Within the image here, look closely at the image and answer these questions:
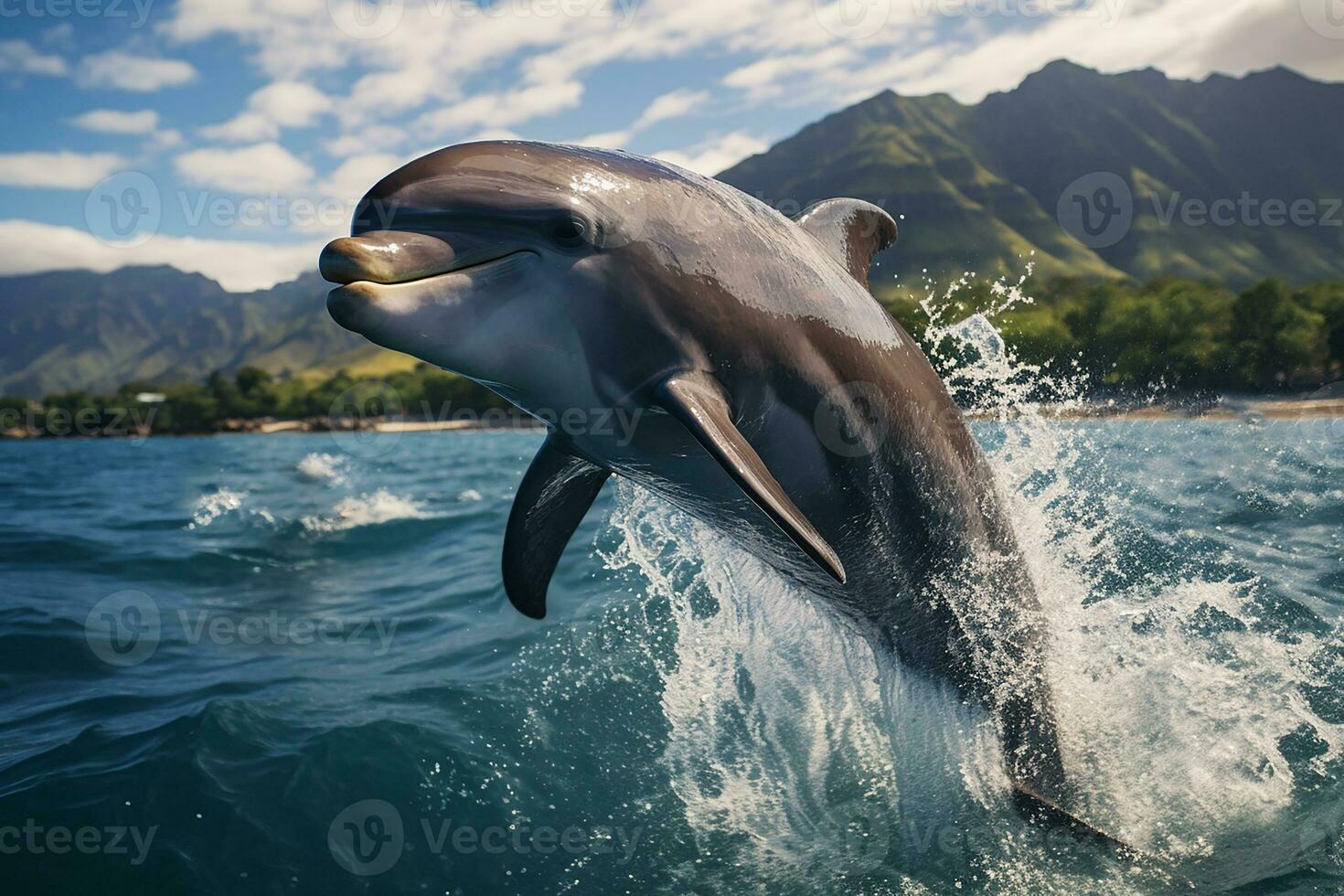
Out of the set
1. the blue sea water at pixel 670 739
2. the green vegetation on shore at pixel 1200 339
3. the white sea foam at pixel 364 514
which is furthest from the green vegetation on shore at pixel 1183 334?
the blue sea water at pixel 670 739

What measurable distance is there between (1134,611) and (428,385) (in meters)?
132

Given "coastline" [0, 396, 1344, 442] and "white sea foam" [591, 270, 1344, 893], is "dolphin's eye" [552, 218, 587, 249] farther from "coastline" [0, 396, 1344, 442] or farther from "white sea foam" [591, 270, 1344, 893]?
"coastline" [0, 396, 1344, 442]

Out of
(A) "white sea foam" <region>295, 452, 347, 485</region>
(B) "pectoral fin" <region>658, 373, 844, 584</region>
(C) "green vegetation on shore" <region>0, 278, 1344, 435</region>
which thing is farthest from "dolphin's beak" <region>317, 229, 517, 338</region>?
(C) "green vegetation on shore" <region>0, 278, 1344, 435</region>

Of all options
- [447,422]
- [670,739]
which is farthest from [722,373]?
[447,422]

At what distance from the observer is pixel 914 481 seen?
4516 millimetres

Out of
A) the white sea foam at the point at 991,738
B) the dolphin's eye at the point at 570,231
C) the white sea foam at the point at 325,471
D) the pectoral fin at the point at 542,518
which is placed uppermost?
the dolphin's eye at the point at 570,231

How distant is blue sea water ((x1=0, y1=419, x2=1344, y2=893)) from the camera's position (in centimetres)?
477

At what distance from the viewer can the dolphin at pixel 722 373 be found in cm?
313

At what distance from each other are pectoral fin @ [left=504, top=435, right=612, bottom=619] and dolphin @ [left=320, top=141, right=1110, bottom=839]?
2cm

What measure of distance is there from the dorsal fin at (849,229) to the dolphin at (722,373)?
2 cm

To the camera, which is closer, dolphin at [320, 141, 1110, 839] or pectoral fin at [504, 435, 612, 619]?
dolphin at [320, 141, 1110, 839]

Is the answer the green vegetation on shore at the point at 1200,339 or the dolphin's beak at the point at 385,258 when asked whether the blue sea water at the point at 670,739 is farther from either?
the green vegetation on shore at the point at 1200,339

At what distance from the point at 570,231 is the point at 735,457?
108 centimetres

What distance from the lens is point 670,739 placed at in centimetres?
632
